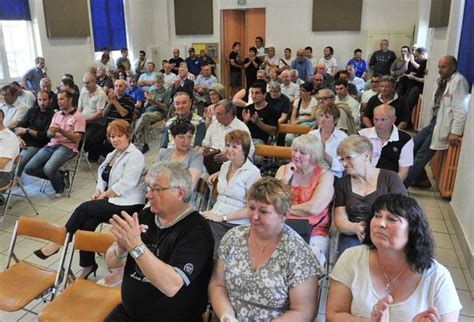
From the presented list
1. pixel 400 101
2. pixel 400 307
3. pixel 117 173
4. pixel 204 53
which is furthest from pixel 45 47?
pixel 400 307

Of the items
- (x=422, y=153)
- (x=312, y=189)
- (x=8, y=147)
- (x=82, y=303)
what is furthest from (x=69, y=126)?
(x=422, y=153)

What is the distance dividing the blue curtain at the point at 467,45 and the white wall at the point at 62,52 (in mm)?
7587

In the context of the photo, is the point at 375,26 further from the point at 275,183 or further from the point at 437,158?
the point at 275,183

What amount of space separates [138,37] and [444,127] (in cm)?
887

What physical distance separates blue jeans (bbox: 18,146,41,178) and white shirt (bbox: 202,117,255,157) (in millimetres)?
→ 2192

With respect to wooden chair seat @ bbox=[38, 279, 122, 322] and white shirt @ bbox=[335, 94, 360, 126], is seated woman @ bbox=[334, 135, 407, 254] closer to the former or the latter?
wooden chair seat @ bbox=[38, 279, 122, 322]

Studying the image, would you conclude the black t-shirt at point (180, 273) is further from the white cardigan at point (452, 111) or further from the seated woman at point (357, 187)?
the white cardigan at point (452, 111)

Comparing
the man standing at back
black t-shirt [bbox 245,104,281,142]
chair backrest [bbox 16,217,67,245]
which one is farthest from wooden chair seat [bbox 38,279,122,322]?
the man standing at back

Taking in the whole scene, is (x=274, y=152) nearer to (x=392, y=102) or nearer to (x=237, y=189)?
(x=237, y=189)

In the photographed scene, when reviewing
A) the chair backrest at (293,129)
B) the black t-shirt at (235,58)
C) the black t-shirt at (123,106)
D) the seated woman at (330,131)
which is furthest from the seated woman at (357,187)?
the black t-shirt at (235,58)

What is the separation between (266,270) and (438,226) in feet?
9.00

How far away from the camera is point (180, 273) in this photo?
5.46 feet

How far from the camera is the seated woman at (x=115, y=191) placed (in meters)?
2.88

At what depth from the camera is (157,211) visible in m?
1.84
